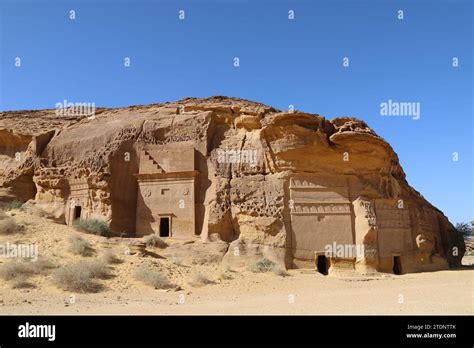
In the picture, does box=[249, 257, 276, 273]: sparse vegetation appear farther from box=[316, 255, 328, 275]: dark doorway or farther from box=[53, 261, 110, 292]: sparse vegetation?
box=[53, 261, 110, 292]: sparse vegetation

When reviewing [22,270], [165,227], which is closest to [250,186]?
[165,227]

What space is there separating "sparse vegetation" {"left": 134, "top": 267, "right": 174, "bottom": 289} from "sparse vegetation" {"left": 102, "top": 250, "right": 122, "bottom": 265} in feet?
5.01

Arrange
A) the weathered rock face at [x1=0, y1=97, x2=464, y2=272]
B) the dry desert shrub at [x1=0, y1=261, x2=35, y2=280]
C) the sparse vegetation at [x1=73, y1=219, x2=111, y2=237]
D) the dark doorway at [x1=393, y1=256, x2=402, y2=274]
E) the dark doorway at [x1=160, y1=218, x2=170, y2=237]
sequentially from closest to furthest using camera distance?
1. the dry desert shrub at [x1=0, y1=261, x2=35, y2=280]
2. the sparse vegetation at [x1=73, y1=219, x2=111, y2=237]
3. the weathered rock face at [x1=0, y1=97, x2=464, y2=272]
4. the dark doorway at [x1=393, y1=256, x2=402, y2=274]
5. the dark doorway at [x1=160, y1=218, x2=170, y2=237]

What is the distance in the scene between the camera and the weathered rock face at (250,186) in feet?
83.8

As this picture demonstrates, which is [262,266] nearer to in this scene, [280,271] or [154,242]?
[280,271]

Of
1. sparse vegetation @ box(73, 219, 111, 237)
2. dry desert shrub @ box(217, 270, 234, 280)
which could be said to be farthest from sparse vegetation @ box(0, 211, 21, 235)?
dry desert shrub @ box(217, 270, 234, 280)

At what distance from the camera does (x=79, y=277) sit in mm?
A: 15398

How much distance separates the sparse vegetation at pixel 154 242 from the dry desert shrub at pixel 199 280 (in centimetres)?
605

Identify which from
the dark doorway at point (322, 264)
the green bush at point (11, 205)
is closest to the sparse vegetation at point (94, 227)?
the green bush at point (11, 205)

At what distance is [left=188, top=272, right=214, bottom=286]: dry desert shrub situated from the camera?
17.9 meters

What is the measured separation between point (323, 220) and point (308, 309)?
13827 mm

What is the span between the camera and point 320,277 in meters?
23.0

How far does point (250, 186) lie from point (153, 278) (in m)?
10.9
